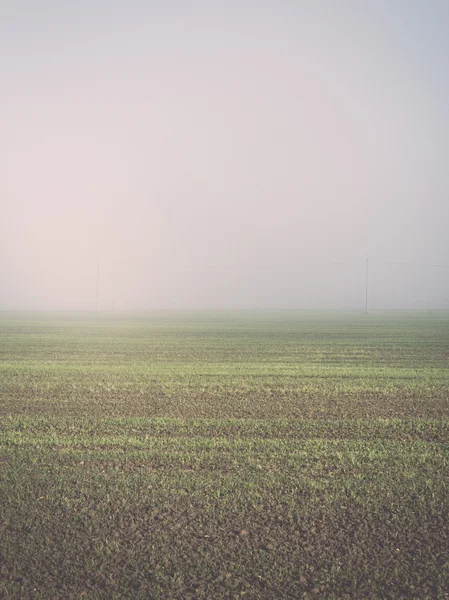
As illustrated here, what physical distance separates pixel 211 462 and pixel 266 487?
1466 mm

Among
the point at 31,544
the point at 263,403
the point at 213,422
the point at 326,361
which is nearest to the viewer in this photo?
the point at 31,544

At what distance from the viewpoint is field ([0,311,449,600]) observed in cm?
536

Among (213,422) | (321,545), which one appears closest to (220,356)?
Answer: (213,422)

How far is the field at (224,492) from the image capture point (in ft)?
17.6

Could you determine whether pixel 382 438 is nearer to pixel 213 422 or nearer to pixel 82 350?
pixel 213 422

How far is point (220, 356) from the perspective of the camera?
27.3 meters

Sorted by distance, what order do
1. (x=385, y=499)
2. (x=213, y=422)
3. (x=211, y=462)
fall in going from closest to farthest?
1. (x=385, y=499)
2. (x=211, y=462)
3. (x=213, y=422)

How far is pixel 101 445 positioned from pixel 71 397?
18.3ft

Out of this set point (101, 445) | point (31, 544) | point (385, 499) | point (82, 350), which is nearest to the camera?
point (31, 544)

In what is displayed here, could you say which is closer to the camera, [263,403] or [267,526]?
[267,526]

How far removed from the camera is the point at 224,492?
25.0ft

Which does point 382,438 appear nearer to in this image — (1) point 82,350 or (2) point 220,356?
(2) point 220,356

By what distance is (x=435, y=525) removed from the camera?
21.7 ft

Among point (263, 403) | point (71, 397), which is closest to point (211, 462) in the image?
point (263, 403)
